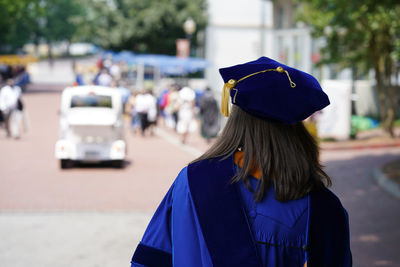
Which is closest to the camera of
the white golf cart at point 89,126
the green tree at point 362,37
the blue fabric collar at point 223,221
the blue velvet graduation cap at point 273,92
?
the blue fabric collar at point 223,221

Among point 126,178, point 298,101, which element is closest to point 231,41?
point 126,178

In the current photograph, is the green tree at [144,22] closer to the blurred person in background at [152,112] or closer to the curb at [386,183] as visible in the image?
the blurred person in background at [152,112]

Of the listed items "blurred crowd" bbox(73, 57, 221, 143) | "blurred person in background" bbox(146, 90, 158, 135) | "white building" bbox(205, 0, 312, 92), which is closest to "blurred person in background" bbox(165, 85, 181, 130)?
"blurred crowd" bbox(73, 57, 221, 143)

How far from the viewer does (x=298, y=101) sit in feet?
7.75

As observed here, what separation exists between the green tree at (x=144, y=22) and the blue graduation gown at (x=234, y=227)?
4097 centimetres

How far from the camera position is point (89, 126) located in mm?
13125

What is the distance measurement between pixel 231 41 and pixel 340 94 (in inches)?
945

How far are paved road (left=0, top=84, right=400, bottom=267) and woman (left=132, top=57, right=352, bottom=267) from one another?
4.88 meters

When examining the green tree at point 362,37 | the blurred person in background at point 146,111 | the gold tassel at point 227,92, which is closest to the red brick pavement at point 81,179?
the blurred person in background at point 146,111

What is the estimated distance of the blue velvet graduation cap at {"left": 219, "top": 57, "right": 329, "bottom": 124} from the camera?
7.67 ft

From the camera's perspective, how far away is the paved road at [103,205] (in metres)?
7.42

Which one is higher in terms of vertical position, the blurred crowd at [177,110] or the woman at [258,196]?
the woman at [258,196]

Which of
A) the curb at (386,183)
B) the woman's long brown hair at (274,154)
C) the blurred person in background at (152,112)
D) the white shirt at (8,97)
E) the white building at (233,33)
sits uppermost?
the white building at (233,33)

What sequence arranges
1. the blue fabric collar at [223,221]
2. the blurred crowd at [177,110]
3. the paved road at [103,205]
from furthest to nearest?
the blurred crowd at [177,110], the paved road at [103,205], the blue fabric collar at [223,221]
